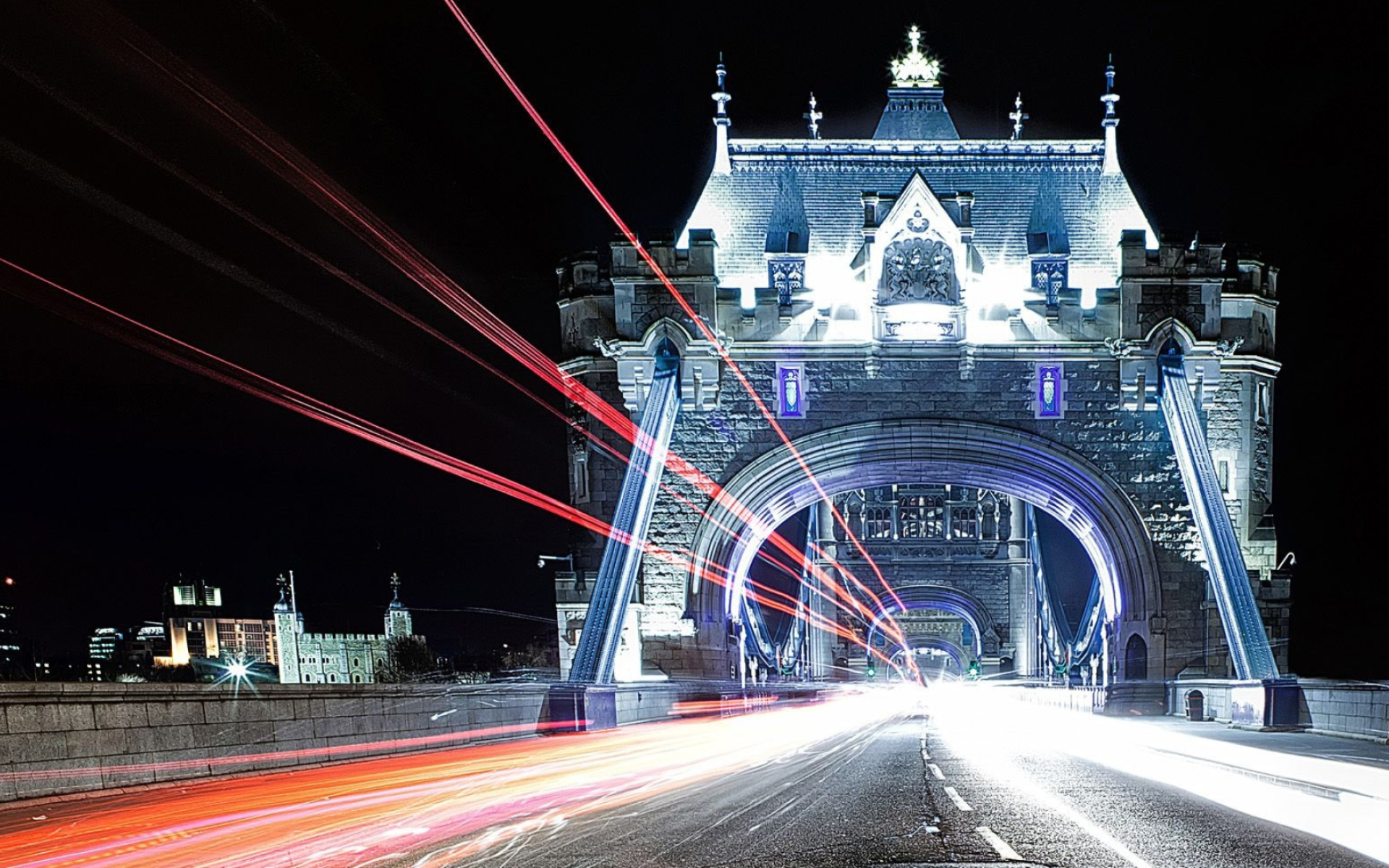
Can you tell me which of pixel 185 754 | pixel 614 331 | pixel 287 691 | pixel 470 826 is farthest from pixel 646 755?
pixel 614 331

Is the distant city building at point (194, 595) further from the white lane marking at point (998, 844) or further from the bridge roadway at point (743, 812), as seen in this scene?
the white lane marking at point (998, 844)

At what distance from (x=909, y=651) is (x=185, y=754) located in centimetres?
8606

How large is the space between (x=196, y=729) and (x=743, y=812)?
5.33 m

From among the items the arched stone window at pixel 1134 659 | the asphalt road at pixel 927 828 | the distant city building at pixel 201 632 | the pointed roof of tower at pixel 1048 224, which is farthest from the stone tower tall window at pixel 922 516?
the distant city building at pixel 201 632

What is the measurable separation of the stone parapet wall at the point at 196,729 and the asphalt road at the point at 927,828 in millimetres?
4249

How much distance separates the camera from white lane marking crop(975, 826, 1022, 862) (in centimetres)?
669

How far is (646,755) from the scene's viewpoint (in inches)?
574

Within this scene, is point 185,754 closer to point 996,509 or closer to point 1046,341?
point 1046,341

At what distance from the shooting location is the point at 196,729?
11273mm

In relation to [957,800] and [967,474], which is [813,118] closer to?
[967,474]

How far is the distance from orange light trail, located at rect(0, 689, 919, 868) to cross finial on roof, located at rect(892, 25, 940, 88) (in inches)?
1031

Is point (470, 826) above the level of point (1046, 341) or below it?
below

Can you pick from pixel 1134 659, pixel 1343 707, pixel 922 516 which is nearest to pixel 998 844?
pixel 1343 707

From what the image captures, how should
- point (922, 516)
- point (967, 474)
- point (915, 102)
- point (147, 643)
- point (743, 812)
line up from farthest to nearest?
1. point (147, 643)
2. point (922, 516)
3. point (915, 102)
4. point (967, 474)
5. point (743, 812)
